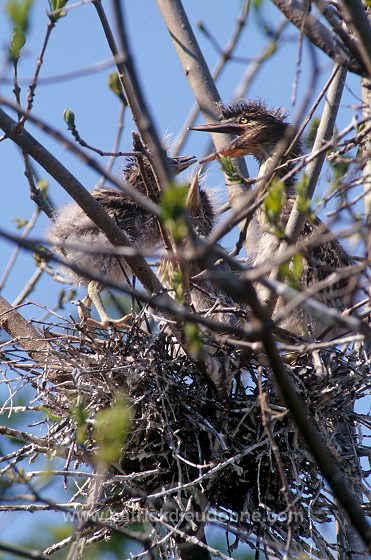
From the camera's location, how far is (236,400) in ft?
10.8

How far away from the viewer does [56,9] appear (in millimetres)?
2514

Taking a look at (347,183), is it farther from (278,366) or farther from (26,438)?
(26,438)

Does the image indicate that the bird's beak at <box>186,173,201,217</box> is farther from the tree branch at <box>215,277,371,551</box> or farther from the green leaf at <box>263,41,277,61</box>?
the tree branch at <box>215,277,371,551</box>

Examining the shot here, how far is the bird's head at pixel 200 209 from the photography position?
4.18 m

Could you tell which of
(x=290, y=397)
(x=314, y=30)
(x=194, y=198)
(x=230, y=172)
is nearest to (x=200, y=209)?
(x=194, y=198)

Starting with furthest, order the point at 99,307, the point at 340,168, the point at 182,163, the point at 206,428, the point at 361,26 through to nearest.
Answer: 1. the point at 182,163
2. the point at 99,307
3. the point at 206,428
4. the point at 340,168
5. the point at 361,26

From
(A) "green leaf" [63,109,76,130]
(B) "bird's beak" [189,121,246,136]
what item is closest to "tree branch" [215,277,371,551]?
(A) "green leaf" [63,109,76,130]

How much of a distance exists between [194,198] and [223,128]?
62 centimetres

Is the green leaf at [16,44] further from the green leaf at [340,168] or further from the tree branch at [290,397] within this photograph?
the tree branch at [290,397]

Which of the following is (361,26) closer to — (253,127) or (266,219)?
(266,219)

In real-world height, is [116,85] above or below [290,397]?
above

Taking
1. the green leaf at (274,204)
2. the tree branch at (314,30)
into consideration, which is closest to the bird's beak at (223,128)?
the tree branch at (314,30)

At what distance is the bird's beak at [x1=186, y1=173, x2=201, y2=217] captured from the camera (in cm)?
407

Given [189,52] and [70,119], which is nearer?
[70,119]
